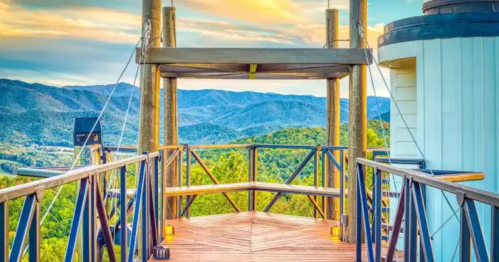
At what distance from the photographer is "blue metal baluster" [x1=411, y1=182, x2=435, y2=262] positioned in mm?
2184

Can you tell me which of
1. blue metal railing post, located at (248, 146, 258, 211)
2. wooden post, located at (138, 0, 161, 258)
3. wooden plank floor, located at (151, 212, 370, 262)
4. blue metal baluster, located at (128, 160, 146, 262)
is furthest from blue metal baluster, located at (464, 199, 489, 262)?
blue metal railing post, located at (248, 146, 258, 211)

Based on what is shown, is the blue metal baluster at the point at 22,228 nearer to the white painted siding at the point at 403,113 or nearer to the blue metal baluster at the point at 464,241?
the blue metal baluster at the point at 464,241

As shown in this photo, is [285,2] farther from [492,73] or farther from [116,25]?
[492,73]

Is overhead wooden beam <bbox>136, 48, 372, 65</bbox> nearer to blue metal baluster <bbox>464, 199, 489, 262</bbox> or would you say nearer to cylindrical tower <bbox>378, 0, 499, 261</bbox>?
cylindrical tower <bbox>378, 0, 499, 261</bbox>

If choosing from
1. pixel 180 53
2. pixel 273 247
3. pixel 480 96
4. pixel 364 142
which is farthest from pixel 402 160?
pixel 180 53

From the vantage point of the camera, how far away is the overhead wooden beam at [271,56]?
16.5ft

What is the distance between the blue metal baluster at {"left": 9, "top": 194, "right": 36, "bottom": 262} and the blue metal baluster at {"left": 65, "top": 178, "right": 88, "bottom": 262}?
473mm

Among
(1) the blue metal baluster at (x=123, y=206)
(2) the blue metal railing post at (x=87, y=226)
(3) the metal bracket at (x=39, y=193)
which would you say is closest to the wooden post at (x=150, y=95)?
(1) the blue metal baluster at (x=123, y=206)

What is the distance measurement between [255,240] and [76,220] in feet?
11.2

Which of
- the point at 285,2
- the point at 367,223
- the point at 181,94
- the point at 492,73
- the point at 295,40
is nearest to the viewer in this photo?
the point at 367,223

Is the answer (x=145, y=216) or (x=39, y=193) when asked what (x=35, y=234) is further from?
(x=145, y=216)

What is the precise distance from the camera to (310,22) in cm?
1830

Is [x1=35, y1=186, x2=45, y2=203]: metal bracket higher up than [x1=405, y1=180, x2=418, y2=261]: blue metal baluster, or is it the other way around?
[x1=35, y1=186, x2=45, y2=203]: metal bracket

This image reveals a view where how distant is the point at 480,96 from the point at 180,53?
316 centimetres
